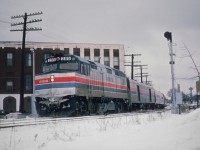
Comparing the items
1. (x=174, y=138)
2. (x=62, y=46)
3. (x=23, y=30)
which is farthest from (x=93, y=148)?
(x=62, y=46)

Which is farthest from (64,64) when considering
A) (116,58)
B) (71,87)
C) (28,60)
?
(116,58)

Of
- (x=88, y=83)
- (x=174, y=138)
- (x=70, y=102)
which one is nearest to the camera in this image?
(x=174, y=138)

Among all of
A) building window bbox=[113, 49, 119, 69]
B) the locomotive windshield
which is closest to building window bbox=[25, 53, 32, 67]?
building window bbox=[113, 49, 119, 69]

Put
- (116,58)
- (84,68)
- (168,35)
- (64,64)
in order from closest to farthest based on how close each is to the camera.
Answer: (64,64) < (84,68) < (168,35) < (116,58)

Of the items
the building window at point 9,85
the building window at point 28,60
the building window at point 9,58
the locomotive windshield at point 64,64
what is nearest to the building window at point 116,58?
the building window at point 28,60

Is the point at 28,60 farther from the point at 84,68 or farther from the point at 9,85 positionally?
the point at 84,68

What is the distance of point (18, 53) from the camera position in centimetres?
4456

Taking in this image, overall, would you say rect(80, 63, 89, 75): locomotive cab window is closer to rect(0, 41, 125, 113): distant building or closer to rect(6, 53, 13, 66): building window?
rect(0, 41, 125, 113): distant building

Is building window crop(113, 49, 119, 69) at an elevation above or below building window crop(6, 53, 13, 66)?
above

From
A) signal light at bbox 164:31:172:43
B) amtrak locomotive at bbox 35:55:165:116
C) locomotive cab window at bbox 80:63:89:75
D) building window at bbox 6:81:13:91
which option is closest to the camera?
amtrak locomotive at bbox 35:55:165:116

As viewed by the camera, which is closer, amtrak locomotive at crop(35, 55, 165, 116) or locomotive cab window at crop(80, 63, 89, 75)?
amtrak locomotive at crop(35, 55, 165, 116)

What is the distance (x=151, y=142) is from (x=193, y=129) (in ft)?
3.34

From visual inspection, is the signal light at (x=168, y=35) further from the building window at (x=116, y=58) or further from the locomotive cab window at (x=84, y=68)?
→ the building window at (x=116, y=58)

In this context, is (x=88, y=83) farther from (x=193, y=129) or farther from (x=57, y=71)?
(x=193, y=129)
